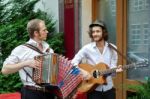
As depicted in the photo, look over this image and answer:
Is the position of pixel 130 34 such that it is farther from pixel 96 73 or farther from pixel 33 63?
pixel 33 63

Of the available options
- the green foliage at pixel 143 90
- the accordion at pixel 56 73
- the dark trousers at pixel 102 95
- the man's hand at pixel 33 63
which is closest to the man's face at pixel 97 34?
the dark trousers at pixel 102 95

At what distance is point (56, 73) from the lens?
16.3 feet

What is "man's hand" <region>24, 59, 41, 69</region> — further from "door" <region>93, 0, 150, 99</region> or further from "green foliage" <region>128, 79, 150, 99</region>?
"door" <region>93, 0, 150, 99</region>

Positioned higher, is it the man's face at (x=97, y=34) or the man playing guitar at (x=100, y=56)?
the man's face at (x=97, y=34)

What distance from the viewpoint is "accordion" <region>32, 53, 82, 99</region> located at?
16.1 feet

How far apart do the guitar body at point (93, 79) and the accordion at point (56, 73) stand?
0.81 m

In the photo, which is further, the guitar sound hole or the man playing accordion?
the guitar sound hole

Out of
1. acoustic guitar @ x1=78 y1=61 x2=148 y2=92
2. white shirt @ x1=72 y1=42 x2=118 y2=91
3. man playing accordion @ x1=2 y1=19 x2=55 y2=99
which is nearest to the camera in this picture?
man playing accordion @ x1=2 y1=19 x2=55 y2=99

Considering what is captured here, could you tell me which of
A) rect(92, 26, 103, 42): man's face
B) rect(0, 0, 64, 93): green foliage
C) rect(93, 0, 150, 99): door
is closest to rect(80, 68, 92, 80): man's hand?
rect(92, 26, 103, 42): man's face

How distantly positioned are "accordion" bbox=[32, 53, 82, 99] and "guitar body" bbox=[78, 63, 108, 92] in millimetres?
810

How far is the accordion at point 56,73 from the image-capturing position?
4906 mm

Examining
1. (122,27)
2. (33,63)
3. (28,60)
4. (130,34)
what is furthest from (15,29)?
(33,63)

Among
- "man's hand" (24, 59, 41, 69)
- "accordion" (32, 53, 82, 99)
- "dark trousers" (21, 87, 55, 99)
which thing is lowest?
"dark trousers" (21, 87, 55, 99)

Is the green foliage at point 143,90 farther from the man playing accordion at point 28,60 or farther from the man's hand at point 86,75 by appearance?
the man playing accordion at point 28,60
